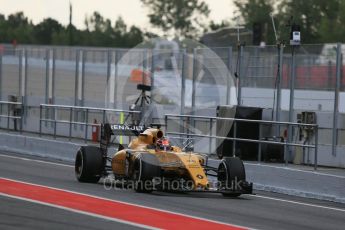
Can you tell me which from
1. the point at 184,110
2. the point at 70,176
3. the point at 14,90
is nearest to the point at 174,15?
the point at 14,90

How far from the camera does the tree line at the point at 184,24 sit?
85188mm

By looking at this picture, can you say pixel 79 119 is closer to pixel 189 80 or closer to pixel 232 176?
pixel 189 80

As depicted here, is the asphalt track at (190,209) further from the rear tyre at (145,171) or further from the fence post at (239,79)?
the fence post at (239,79)

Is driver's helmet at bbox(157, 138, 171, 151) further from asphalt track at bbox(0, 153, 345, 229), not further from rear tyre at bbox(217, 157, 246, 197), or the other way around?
rear tyre at bbox(217, 157, 246, 197)

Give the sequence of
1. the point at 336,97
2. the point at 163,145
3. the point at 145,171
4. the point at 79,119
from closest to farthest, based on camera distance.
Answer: the point at 145,171, the point at 163,145, the point at 336,97, the point at 79,119

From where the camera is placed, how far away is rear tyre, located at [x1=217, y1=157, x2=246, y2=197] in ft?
56.1

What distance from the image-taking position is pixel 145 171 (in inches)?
660

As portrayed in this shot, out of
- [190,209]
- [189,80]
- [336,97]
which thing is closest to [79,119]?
[189,80]

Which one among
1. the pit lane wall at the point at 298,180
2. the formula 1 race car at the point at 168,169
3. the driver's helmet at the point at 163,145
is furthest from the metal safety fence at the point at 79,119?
the driver's helmet at the point at 163,145

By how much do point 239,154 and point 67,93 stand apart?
39.6ft

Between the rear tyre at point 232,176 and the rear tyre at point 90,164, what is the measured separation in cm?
274

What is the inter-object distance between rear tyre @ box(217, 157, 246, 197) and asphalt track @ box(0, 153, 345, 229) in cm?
19

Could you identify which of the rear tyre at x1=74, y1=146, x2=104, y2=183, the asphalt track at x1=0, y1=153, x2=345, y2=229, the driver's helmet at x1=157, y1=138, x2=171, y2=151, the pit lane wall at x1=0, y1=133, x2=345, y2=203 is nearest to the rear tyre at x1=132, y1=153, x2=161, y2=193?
the asphalt track at x1=0, y1=153, x2=345, y2=229

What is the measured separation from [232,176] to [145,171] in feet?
5.19
